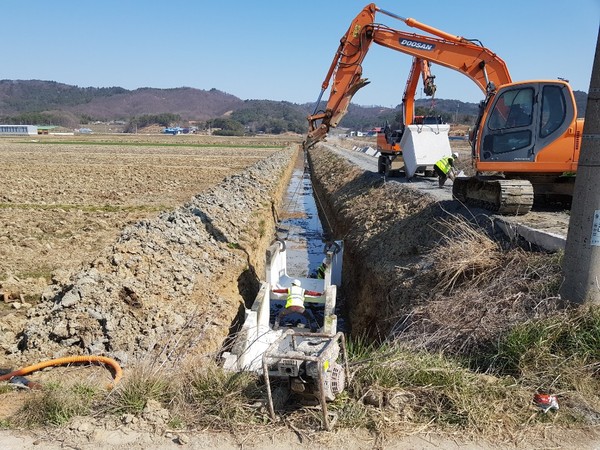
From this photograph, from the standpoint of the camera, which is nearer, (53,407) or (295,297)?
(53,407)

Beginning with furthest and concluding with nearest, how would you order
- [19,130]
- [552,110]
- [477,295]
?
[19,130]
[552,110]
[477,295]

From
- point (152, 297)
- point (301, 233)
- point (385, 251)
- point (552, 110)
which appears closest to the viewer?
point (152, 297)

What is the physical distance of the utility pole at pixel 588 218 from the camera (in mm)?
4277

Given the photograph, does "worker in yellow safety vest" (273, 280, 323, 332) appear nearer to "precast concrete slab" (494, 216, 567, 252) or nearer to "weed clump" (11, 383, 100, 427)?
"precast concrete slab" (494, 216, 567, 252)

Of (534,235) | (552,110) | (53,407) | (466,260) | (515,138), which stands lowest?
(53,407)

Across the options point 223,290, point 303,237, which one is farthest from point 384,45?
point 223,290

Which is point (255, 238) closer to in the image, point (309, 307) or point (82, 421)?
point (309, 307)

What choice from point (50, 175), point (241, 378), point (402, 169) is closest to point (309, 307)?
point (241, 378)

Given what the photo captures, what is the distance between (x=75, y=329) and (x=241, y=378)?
290 cm

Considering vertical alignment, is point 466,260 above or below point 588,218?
below

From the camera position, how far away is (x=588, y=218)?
4.37 m

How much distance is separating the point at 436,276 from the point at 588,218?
252 cm

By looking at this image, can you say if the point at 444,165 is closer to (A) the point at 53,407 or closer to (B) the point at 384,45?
(B) the point at 384,45

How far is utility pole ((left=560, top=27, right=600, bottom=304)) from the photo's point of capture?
4277 mm
